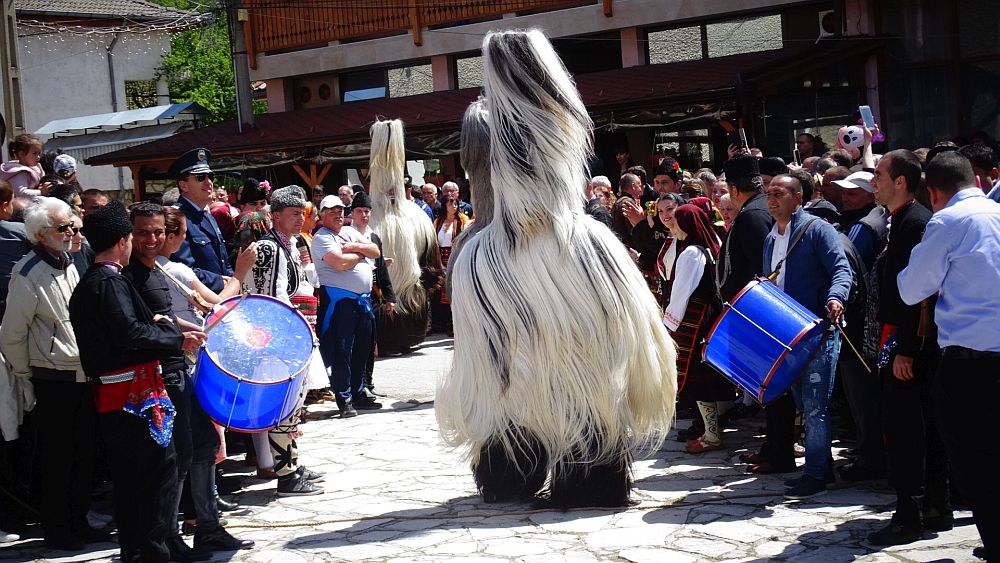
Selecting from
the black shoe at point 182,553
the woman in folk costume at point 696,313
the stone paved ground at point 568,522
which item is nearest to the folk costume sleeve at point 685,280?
the woman in folk costume at point 696,313

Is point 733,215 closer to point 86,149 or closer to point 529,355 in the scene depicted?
point 529,355

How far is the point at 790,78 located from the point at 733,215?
8.67 metres

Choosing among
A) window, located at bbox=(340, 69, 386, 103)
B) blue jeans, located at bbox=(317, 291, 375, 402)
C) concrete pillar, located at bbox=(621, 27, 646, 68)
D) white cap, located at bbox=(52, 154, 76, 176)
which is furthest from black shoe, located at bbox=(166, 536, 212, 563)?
window, located at bbox=(340, 69, 386, 103)

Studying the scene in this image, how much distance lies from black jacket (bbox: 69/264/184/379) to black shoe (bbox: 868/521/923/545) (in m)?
3.39

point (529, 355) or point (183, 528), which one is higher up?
point (529, 355)

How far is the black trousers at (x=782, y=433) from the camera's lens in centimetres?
664

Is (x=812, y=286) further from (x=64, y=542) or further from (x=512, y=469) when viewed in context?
(x=64, y=542)

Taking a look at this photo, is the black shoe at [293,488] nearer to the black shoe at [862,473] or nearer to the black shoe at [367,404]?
the black shoe at [367,404]

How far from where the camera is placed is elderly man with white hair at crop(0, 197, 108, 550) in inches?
235

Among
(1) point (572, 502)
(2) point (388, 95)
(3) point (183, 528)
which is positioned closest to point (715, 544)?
(1) point (572, 502)

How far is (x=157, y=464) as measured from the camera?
507cm

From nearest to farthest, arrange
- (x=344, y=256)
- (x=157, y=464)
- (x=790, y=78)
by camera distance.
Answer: (x=157, y=464) → (x=344, y=256) → (x=790, y=78)

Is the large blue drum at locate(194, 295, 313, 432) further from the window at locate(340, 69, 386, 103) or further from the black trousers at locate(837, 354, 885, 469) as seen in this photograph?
the window at locate(340, 69, 386, 103)

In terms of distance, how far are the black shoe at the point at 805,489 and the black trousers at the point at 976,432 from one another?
150 cm
